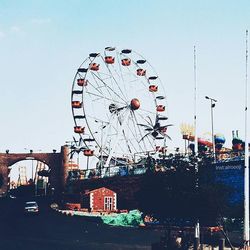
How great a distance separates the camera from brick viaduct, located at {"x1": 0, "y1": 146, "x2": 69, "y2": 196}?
69.5 metres

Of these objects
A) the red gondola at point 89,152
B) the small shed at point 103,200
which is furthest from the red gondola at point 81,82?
the small shed at point 103,200

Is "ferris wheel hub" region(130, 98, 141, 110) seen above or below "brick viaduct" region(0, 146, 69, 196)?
above

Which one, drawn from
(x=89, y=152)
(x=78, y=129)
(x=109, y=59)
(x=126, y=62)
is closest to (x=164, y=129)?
(x=126, y=62)

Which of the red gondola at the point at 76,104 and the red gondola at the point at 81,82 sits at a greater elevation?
the red gondola at the point at 81,82

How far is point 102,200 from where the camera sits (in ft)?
165

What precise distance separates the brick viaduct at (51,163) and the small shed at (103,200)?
18996 millimetres

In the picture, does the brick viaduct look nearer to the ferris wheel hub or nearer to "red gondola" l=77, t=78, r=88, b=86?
the ferris wheel hub

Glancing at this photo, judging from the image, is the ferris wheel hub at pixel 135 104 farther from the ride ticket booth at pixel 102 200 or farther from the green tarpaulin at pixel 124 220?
the green tarpaulin at pixel 124 220

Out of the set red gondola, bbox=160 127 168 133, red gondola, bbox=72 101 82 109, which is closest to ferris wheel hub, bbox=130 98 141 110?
red gondola, bbox=160 127 168 133

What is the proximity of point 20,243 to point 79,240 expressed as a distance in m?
4.14

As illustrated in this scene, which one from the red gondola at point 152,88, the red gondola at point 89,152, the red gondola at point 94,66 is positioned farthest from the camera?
the red gondola at point 152,88

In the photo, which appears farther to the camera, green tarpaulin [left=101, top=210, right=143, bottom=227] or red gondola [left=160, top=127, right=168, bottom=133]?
red gondola [left=160, top=127, right=168, bottom=133]

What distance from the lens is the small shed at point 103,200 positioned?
162 feet

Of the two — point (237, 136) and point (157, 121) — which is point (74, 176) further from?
point (237, 136)
